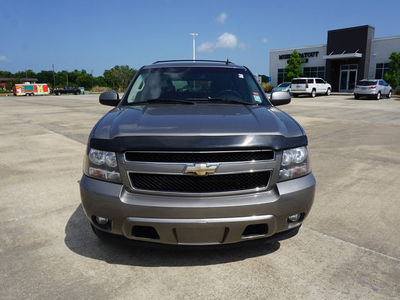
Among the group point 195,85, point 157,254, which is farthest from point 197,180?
point 195,85

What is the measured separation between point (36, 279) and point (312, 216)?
2.74m

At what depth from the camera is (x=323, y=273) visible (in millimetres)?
2572

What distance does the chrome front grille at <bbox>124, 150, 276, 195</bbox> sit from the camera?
2.32 m

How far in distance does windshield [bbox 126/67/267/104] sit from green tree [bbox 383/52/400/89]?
35793 mm

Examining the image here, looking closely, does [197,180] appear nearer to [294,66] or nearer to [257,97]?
[257,97]

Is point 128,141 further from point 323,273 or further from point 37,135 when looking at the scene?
point 37,135

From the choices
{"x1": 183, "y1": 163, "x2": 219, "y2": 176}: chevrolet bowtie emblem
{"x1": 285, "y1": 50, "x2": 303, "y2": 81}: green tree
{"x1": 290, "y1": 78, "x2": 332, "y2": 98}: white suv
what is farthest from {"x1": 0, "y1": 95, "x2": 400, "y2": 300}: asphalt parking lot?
{"x1": 285, "y1": 50, "x2": 303, "y2": 81}: green tree

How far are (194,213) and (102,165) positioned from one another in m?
0.80

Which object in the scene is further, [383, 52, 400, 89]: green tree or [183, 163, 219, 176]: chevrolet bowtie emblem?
[383, 52, 400, 89]: green tree

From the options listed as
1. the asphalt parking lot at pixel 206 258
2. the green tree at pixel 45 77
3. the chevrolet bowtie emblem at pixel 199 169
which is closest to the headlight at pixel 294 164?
the chevrolet bowtie emblem at pixel 199 169

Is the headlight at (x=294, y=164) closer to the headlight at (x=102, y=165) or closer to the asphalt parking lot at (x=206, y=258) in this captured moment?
the asphalt parking lot at (x=206, y=258)

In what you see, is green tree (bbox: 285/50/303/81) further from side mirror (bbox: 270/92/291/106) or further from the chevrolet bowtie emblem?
the chevrolet bowtie emblem

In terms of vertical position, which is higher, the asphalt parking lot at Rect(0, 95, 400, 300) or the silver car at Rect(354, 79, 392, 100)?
the silver car at Rect(354, 79, 392, 100)

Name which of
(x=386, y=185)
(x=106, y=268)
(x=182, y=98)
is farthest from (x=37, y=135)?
(x=386, y=185)
